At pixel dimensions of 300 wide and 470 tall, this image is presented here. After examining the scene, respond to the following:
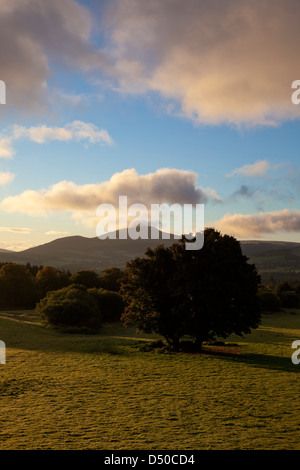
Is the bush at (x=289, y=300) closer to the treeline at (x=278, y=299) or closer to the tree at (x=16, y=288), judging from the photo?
the treeline at (x=278, y=299)

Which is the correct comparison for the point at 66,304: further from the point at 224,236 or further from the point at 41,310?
the point at 224,236

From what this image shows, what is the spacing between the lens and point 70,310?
61.1 meters

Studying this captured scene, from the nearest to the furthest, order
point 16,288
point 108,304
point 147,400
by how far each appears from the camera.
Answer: point 147,400, point 108,304, point 16,288

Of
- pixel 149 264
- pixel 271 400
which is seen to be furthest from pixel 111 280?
pixel 271 400

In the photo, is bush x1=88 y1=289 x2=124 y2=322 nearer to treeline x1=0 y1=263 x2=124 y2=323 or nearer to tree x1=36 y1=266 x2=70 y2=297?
treeline x1=0 y1=263 x2=124 y2=323

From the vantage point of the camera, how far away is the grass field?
14.0 meters

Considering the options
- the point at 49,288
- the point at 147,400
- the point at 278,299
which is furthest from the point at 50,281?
the point at 147,400

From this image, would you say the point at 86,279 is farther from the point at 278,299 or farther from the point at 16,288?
the point at 278,299

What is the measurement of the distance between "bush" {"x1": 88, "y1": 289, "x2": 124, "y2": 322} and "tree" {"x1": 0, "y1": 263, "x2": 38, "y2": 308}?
2349 cm

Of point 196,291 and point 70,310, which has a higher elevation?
point 196,291

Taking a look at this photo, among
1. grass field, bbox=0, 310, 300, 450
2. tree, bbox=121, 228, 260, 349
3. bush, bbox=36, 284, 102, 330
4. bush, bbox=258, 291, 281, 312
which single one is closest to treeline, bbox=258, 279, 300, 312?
bush, bbox=258, 291, 281, 312

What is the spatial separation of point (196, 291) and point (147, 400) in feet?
51.9

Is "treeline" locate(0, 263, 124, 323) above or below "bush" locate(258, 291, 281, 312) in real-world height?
above

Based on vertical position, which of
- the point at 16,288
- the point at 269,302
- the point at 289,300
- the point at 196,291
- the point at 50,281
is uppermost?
the point at 196,291
